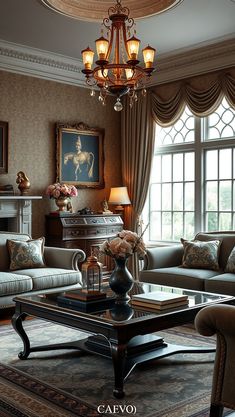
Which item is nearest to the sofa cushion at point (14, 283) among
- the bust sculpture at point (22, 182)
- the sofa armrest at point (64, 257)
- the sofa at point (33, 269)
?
the sofa at point (33, 269)

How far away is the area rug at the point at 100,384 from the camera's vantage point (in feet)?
9.24

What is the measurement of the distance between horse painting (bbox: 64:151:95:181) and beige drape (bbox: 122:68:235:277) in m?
0.61

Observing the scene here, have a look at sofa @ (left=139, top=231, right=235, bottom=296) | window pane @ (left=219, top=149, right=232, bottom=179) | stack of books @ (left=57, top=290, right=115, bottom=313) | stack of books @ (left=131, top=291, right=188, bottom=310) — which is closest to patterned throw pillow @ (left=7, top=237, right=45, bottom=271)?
sofa @ (left=139, top=231, right=235, bottom=296)

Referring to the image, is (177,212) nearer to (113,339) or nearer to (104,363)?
(104,363)

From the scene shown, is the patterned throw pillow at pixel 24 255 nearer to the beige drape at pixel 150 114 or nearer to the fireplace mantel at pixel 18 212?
the fireplace mantel at pixel 18 212

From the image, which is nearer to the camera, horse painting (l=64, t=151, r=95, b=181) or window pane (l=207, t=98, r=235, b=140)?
window pane (l=207, t=98, r=235, b=140)

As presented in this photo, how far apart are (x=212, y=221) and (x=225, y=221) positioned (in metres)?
0.21

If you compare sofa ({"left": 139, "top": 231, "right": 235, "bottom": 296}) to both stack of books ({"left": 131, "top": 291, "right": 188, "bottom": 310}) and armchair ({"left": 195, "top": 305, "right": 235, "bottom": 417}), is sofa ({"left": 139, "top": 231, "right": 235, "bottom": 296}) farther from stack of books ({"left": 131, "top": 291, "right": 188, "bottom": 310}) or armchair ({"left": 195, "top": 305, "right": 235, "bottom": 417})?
armchair ({"left": 195, "top": 305, "right": 235, "bottom": 417})

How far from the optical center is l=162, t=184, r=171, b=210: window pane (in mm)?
7402

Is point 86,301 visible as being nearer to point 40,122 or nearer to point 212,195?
point 212,195

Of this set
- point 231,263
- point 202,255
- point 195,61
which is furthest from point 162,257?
point 195,61

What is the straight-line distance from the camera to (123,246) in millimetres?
3535

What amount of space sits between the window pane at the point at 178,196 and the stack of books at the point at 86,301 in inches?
149

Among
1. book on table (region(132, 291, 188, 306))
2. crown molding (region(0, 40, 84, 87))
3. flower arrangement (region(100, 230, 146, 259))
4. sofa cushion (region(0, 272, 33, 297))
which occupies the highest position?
crown molding (region(0, 40, 84, 87))
